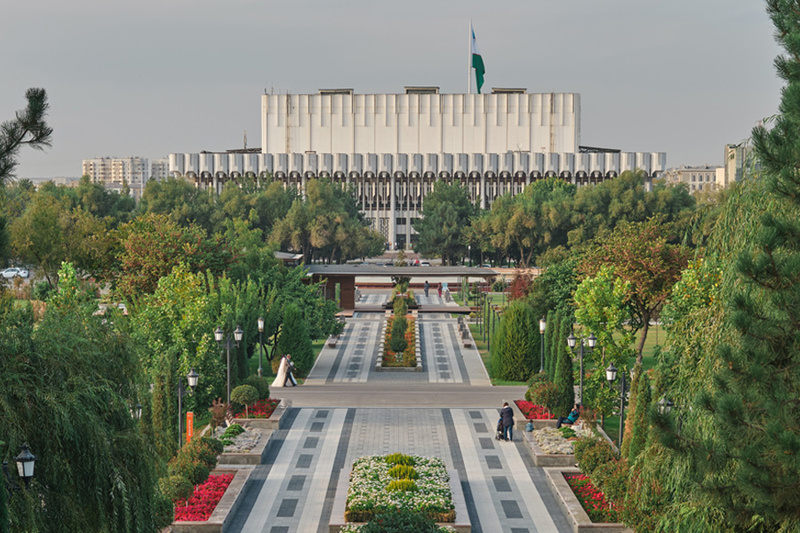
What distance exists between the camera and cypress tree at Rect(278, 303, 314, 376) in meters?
35.1

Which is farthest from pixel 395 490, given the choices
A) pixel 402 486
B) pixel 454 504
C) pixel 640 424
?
pixel 640 424

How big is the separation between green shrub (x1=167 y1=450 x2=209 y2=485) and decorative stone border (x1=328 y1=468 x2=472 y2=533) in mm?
2921

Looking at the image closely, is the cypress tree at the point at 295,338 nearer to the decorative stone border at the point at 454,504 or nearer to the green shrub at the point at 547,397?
the green shrub at the point at 547,397

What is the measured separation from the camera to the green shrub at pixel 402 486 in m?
19.2

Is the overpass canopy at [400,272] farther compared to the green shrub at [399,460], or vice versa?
the overpass canopy at [400,272]

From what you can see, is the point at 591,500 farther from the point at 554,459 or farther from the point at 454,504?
the point at 554,459

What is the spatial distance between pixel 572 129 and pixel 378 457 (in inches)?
4212

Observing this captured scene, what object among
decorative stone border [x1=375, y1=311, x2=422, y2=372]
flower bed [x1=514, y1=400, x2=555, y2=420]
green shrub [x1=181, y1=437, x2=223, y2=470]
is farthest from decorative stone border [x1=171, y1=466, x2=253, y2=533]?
decorative stone border [x1=375, y1=311, x2=422, y2=372]

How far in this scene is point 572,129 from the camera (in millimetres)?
123625

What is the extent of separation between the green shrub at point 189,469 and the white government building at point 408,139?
329 feet

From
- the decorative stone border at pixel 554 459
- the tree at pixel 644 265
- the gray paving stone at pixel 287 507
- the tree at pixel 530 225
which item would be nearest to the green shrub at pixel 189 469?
the gray paving stone at pixel 287 507

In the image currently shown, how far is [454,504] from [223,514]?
4.55 m

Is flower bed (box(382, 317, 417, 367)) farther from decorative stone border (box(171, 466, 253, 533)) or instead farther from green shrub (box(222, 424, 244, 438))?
decorative stone border (box(171, 466, 253, 533))

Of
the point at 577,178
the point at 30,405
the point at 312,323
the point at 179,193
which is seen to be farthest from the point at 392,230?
the point at 30,405
